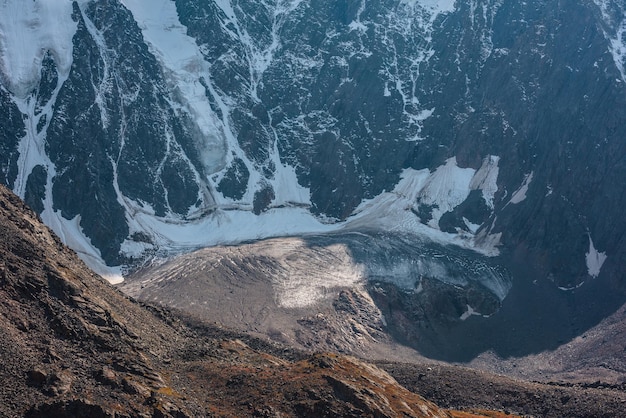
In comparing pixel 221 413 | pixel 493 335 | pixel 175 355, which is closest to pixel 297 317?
pixel 493 335

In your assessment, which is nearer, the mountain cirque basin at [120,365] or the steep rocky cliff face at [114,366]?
the steep rocky cliff face at [114,366]

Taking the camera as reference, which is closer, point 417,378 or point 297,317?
point 417,378

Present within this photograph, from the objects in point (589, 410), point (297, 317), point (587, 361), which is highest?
point (589, 410)

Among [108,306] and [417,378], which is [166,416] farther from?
[417,378]

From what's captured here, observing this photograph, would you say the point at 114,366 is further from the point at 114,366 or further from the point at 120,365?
the point at 120,365

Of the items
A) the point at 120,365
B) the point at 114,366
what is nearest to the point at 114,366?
the point at 114,366

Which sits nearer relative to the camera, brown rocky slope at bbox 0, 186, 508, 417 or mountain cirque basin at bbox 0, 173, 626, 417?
brown rocky slope at bbox 0, 186, 508, 417

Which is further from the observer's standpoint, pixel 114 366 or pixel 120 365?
pixel 120 365

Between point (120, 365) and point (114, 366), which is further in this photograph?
point (120, 365)
